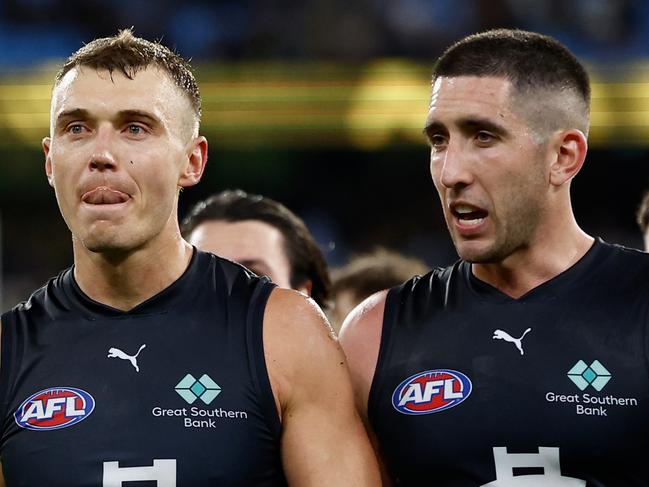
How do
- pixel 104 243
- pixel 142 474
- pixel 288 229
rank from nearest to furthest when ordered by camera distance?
pixel 142 474 < pixel 104 243 < pixel 288 229

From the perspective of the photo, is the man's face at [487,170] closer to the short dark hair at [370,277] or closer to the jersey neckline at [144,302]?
the jersey neckline at [144,302]

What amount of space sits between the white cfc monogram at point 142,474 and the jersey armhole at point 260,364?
0.80 ft

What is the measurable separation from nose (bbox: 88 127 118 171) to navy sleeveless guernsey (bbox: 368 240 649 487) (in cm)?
79

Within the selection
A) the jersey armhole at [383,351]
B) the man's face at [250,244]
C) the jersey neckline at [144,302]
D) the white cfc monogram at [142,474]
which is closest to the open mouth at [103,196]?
the jersey neckline at [144,302]

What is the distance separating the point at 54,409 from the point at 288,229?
→ 172 centimetres

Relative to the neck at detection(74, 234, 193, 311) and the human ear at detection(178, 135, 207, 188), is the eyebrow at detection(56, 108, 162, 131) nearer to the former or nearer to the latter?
the human ear at detection(178, 135, 207, 188)

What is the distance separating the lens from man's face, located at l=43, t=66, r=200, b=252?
9.18 ft

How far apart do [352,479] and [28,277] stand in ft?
22.8

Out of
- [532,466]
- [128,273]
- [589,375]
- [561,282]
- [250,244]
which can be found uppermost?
[250,244]

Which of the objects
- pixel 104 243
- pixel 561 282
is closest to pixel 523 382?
pixel 561 282

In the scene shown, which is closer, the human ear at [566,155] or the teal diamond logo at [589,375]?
the teal diamond logo at [589,375]

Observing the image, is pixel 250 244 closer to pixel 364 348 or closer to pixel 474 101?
pixel 364 348

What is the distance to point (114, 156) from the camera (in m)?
2.79

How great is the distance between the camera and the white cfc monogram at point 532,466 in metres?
2.71
